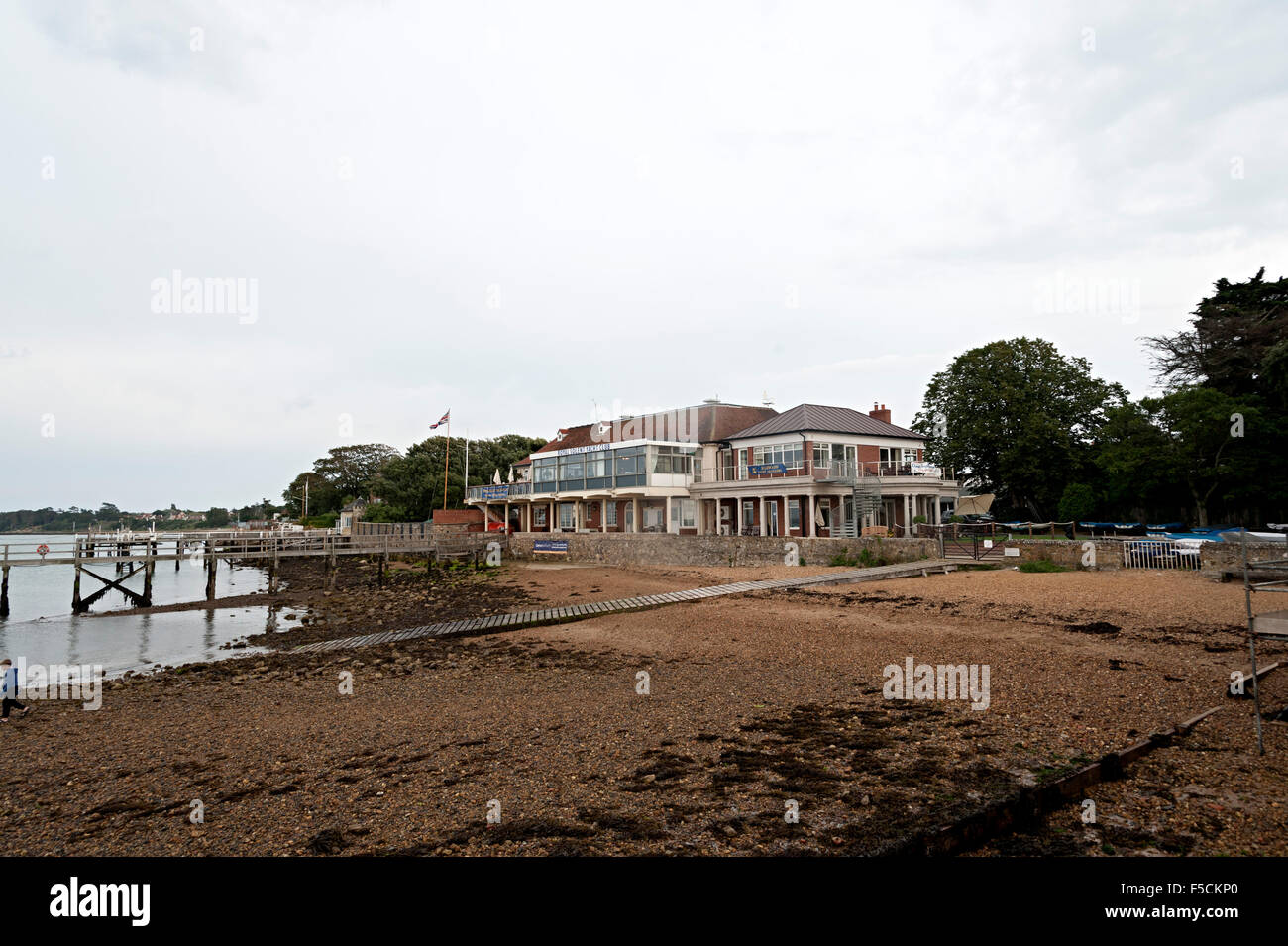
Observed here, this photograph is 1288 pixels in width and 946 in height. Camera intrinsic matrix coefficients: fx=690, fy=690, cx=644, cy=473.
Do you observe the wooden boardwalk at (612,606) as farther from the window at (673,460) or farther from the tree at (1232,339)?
the tree at (1232,339)

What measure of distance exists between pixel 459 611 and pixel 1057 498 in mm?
35167

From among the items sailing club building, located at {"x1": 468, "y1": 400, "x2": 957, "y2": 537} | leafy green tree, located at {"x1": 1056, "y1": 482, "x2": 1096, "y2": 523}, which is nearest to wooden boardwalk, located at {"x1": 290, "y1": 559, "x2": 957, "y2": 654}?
sailing club building, located at {"x1": 468, "y1": 400, "x2": 957, "y2": 537}

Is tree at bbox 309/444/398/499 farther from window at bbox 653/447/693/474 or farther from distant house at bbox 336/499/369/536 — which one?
window at bbox 653/447/693/474

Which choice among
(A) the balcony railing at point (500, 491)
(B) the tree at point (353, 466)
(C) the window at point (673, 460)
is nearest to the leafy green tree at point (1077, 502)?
(C) the window at point (673, 460)

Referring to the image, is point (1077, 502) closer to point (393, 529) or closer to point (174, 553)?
point (393, 529)

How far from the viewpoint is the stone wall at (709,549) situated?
92.6ft

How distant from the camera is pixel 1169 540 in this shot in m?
23.4

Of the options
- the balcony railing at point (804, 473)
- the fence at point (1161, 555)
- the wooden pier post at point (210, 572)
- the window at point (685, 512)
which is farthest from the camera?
the window at point (685, 512)

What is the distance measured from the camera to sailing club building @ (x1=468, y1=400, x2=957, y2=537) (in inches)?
1325

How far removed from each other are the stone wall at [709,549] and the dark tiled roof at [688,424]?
304 inches

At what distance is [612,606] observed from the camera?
2234cm

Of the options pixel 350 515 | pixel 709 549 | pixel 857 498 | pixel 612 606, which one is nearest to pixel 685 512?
pixel 709 549
